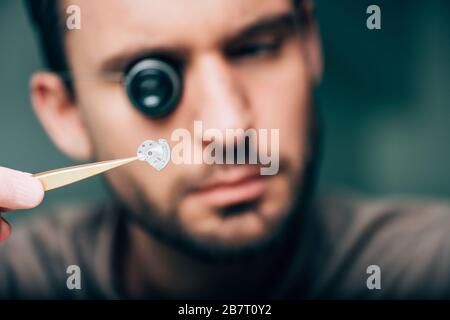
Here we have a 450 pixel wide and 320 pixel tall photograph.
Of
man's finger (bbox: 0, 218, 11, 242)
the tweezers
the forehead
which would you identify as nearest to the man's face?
the forehead

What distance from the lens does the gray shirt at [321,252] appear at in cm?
121

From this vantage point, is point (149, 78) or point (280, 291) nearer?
point (149, 78)

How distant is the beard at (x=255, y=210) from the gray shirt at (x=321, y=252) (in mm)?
47

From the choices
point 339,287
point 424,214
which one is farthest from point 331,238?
point 424,214

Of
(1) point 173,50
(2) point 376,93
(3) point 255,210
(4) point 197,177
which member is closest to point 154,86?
A: (1) point 173,50

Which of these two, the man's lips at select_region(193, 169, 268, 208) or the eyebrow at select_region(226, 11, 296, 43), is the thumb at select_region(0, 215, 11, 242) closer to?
the man's lips at select_region(193, 169, 268, 208)

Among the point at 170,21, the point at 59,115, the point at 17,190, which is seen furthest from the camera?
the point at 59,115

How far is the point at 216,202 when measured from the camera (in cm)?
113

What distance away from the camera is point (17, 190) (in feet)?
2.89

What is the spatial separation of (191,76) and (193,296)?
0.48 m

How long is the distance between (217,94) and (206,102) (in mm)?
27

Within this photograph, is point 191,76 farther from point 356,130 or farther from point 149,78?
point 356,130

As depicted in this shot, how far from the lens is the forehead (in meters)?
1.10

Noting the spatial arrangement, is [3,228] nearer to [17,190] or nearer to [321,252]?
[17,190]
